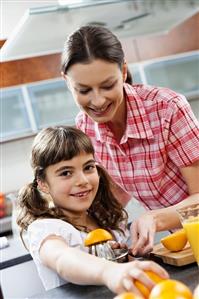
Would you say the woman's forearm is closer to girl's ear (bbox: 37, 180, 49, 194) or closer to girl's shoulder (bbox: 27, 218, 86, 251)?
girl's shoulder (bbox: 27, 218, 86, 251)

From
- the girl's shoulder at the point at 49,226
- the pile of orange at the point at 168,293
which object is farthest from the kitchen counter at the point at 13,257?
the pile of orange at the point at 168,293

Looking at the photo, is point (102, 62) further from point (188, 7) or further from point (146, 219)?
point (188, 7)

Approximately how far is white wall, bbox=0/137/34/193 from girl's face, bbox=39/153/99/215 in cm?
226

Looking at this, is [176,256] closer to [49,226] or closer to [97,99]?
[49,226]

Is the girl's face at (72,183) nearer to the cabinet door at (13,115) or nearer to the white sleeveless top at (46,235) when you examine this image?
the white sleeveless top at (46,235)

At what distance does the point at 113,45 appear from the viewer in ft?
4.33

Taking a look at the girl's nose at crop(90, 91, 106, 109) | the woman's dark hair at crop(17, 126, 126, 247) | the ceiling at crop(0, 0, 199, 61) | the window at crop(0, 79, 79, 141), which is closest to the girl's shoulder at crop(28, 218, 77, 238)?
the woman's dark hair at crop(17, 126, 126, 247)

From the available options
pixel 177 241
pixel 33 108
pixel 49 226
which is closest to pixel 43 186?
pixel 49 226

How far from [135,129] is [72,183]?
280mm

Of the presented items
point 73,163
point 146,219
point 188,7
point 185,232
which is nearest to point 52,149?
point 73,163

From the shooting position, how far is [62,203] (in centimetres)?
134

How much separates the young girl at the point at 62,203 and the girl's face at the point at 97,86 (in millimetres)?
133

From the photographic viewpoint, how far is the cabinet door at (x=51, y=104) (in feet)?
11.7

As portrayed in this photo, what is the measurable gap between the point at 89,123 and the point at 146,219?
559mm
